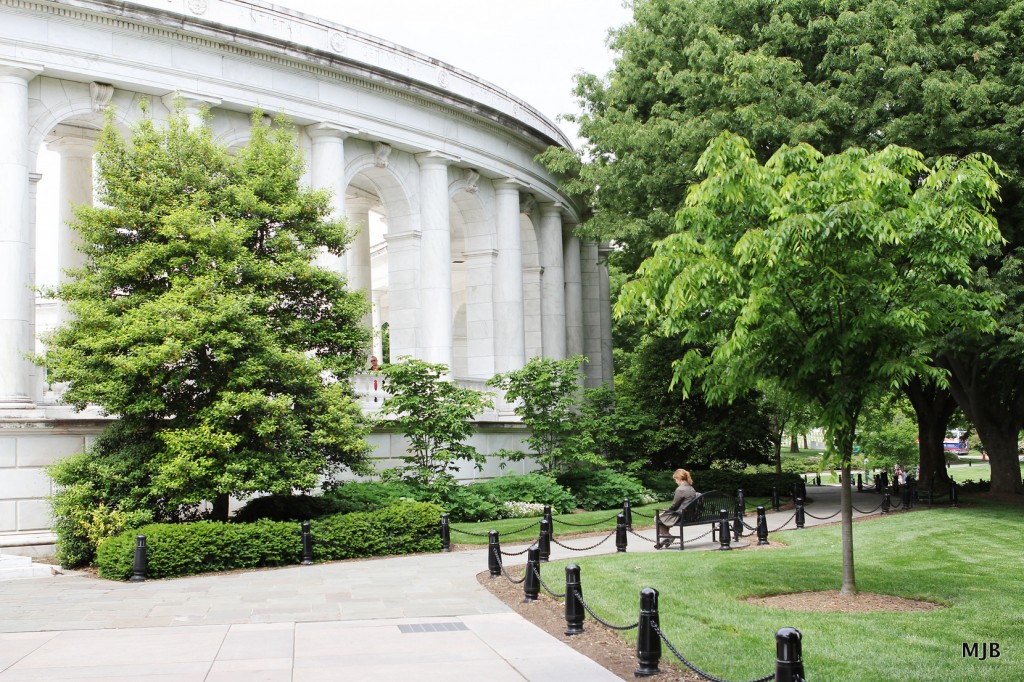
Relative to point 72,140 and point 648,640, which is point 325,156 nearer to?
point 72,140

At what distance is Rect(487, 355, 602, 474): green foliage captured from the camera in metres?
32.0

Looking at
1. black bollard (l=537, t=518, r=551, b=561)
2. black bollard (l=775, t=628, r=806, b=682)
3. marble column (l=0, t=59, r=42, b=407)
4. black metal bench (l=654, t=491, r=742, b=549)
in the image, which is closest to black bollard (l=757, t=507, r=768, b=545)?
black metal bench (l=654, t=491, r=742, b=549)

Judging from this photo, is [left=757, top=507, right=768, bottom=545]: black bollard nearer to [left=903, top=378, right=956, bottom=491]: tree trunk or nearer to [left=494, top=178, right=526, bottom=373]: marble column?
[left=494, top=178, right=526, bottom=373]: marble column

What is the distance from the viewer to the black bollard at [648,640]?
→ 10.2 m

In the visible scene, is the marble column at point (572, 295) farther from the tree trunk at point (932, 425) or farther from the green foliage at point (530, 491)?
the green foliage at point (530, 491)

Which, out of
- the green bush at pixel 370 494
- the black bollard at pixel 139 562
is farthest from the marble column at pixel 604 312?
the black bollard at pixel 139 562

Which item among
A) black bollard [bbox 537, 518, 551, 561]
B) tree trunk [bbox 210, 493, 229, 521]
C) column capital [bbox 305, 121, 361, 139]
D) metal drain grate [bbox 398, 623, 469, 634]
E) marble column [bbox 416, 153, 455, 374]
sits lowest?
metal drain grate [bbox 398, 623, 469, 634]

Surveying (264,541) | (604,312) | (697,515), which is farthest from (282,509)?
(604,312)

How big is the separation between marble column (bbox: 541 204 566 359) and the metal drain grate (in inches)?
1116

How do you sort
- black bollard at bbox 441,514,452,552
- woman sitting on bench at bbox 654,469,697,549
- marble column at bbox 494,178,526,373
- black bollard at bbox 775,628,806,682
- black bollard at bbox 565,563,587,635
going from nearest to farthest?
1. black bollard at bbox 775,628,806,682
2. black bollard at bbox 565,563,587,635
3. woman sitting on bench at bbox 654,469,697,549
4. black bollard at bbox 441,514,452,552
5. marble column at bbox 494,178,526,373

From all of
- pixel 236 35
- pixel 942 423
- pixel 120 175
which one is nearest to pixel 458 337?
pixel 942 423

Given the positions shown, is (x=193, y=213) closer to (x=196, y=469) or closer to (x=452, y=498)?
(x=196, y=469)

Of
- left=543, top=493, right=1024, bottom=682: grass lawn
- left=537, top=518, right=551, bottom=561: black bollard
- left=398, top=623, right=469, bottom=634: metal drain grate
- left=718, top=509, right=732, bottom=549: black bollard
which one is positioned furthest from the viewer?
left=718, top=509, right=732, bottom=549: black bollard

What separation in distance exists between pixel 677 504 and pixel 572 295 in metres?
23.6
